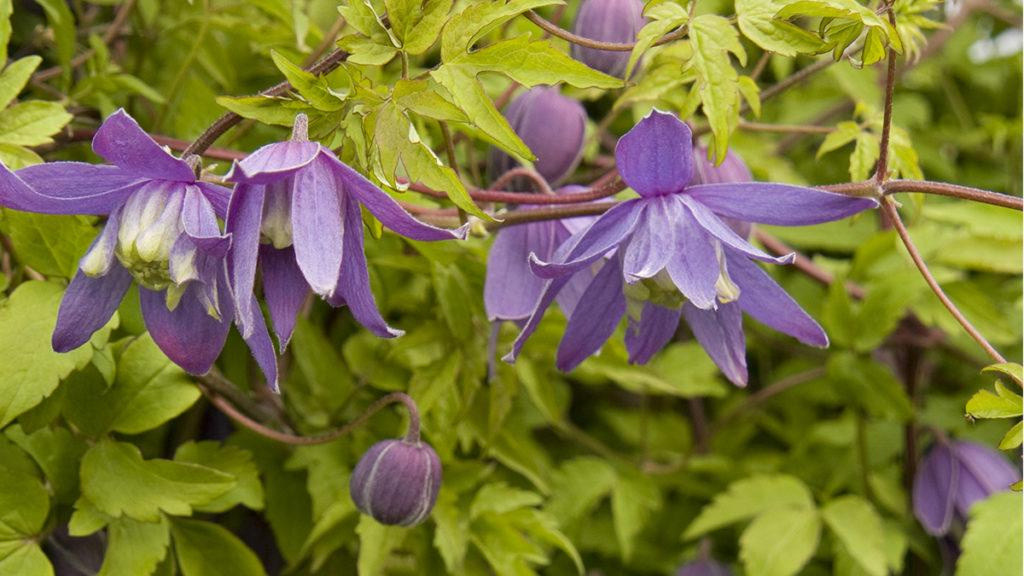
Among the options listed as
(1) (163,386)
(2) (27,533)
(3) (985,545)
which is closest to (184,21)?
(1) (163,386)

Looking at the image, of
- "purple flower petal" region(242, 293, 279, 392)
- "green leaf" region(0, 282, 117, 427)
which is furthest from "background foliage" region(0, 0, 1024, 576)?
"purple flower petal" region(242, 293, 279, 392)

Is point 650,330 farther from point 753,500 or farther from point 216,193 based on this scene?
point 753,500

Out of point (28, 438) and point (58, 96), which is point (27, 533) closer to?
point (28, 438)

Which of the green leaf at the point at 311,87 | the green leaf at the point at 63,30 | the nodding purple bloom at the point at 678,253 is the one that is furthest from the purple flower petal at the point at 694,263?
the green leaf at the point at 63,30

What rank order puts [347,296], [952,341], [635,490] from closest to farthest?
[347,296] → [635,490] → [952,341]

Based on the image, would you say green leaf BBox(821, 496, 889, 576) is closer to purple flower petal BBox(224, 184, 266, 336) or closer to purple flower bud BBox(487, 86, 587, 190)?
purple flower bud BBox(487, 86, 587, 190)

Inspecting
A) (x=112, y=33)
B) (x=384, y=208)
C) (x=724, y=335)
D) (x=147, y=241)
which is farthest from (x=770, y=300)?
(x=112, y=33)
